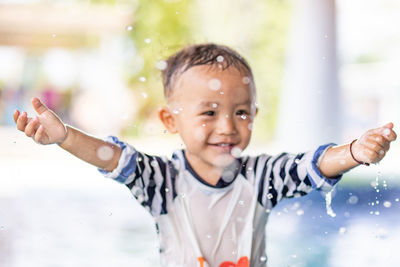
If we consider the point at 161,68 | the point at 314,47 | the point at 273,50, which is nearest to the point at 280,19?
the point at 273,50

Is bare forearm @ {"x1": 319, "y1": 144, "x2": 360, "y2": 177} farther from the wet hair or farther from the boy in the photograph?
the wet hair

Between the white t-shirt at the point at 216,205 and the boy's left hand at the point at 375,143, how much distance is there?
7.3 inches

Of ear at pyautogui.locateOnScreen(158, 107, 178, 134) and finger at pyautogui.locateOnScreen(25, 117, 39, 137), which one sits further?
ear at pyautogui.locateOnScreen(158, 107, 178, 134)

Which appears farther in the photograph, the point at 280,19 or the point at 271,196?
the point at 280,19

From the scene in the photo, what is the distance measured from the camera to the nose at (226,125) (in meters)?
1.44

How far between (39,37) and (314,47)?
123 inches

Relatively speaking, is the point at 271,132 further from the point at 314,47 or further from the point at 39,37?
the point at 39,37

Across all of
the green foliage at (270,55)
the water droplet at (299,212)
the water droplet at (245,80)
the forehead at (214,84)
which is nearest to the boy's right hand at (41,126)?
the forehead at (214,84)

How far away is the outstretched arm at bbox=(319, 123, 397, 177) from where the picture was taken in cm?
125

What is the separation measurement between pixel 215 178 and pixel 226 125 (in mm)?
144

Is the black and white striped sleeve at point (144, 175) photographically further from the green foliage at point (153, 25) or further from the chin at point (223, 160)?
the green foliage at point (153, 25)

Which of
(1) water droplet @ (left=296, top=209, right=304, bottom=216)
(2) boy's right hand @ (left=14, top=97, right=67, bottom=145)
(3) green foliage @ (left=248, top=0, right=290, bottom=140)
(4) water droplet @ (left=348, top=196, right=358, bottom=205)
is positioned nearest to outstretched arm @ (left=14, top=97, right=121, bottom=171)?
(2) boy's right hand @ (left=14, top=97, right=67, bottom=145)

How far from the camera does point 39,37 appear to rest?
6.59 meters

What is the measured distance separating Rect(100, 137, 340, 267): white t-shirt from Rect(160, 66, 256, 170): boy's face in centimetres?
5
